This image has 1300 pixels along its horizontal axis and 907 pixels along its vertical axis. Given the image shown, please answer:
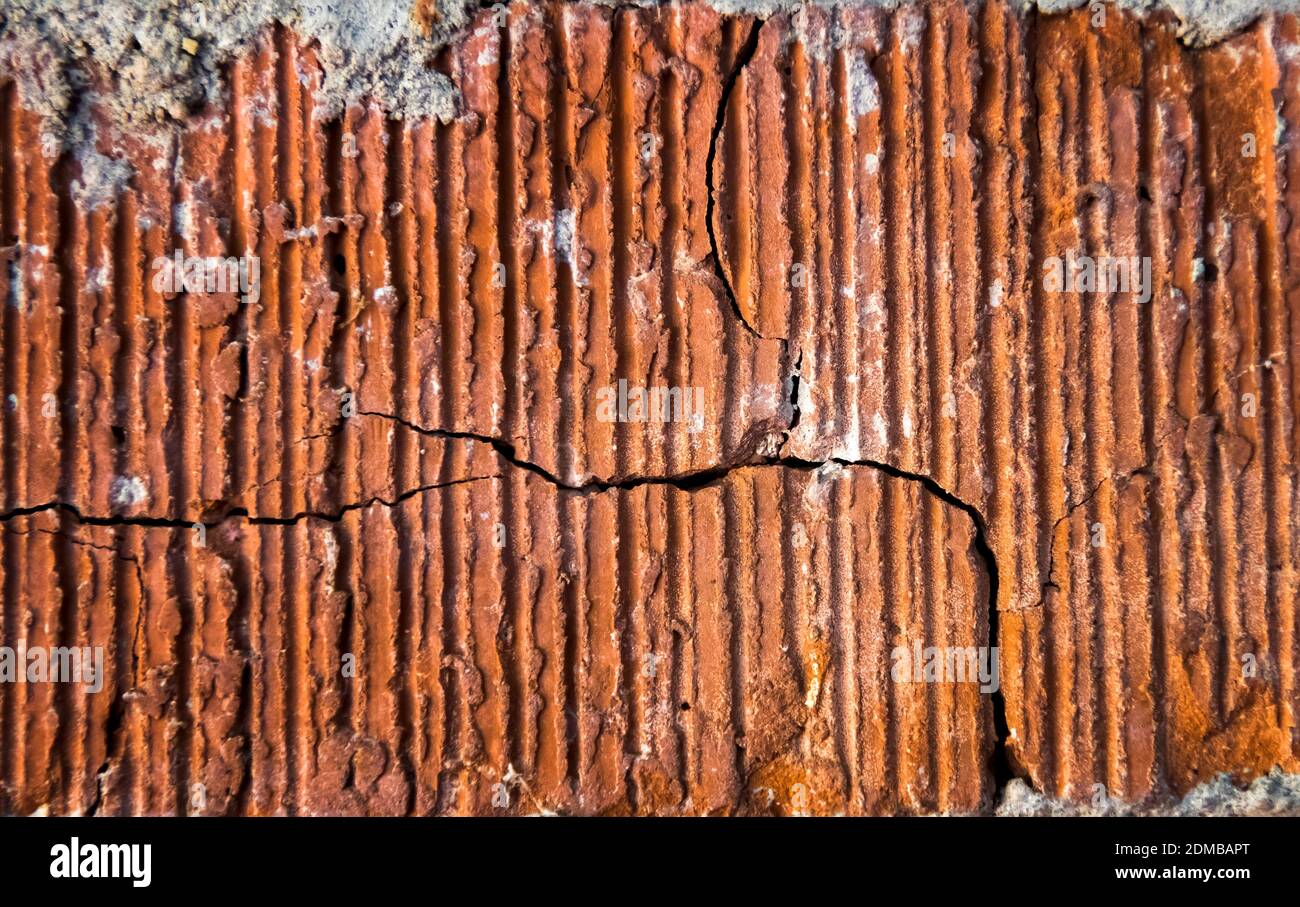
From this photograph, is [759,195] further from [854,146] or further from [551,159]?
[551,159]

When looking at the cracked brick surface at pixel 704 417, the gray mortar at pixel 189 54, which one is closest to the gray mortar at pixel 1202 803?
the cracked brick surface at pixel 704 417

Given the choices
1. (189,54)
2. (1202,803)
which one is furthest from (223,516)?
(1202,803)

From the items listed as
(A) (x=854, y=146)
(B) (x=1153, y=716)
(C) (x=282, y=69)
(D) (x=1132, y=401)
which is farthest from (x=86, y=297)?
(B) (x=1153, y=716)

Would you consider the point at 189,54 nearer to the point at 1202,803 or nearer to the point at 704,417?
the point at 704,417

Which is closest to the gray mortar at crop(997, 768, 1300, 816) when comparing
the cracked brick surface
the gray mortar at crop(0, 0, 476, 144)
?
the cracked brick surface

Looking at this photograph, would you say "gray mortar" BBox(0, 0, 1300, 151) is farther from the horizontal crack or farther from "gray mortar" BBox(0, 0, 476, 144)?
the horizontal crack

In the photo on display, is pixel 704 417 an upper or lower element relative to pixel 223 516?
upper
